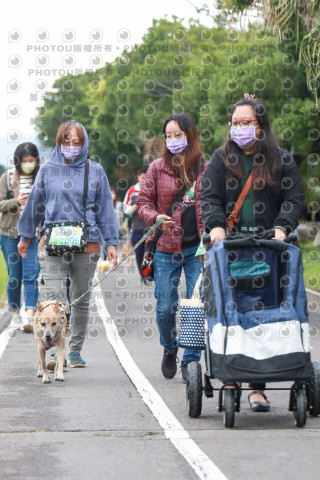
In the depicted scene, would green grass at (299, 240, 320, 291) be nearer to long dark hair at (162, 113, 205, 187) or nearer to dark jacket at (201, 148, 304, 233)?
long dark hair at (162, 113, 205, 187)

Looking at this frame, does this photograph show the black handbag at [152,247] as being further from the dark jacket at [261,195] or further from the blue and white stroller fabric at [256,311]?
the blue and white stroller fabric at [256,311]

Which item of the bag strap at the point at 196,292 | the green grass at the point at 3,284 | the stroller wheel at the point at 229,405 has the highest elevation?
the bag strap at the point at 196,292

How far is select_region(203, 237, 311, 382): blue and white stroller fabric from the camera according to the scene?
618cm

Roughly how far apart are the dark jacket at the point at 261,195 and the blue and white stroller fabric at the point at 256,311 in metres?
0.37

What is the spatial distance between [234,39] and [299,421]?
160 ft

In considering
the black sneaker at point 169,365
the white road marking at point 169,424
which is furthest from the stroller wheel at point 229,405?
the black sneaker at point 169,365

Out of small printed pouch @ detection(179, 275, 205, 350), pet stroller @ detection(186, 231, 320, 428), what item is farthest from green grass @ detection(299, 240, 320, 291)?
pet stroller @ detection(186, 231, 320, 428)

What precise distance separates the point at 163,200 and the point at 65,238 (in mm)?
994

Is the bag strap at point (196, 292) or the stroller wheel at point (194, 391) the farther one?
the bag strap at point (196, 292)

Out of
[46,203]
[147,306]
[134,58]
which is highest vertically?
[134,58]

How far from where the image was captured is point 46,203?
902cm

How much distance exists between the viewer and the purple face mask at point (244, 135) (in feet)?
22.3

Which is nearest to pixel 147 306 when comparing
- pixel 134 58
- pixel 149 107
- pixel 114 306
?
pixel 114 306

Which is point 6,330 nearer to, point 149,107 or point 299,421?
point 299,421
